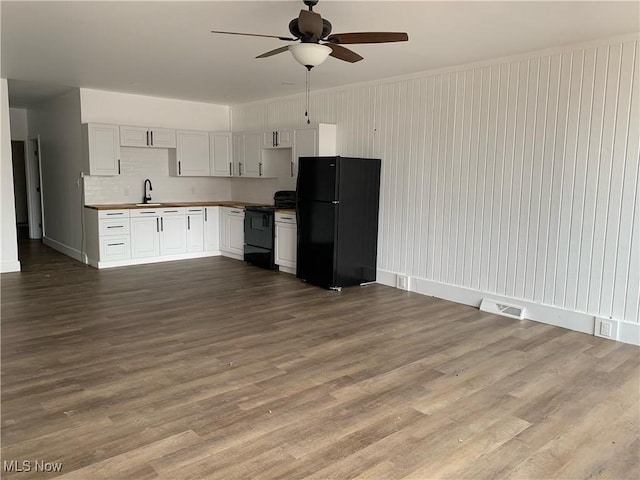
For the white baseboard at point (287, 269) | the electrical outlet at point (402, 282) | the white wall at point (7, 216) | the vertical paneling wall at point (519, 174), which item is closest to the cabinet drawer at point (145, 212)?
the white wall at point (7, 216)

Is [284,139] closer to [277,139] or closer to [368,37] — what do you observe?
[277,139]

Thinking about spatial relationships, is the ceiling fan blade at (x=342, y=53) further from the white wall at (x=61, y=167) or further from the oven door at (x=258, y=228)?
the white wall at (x=61, y=167)

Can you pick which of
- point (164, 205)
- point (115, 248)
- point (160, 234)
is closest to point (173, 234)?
point (160, 234)

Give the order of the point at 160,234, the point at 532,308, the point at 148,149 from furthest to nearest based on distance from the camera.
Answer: the point at 148,149
the point at 160,234
the point at 532,308

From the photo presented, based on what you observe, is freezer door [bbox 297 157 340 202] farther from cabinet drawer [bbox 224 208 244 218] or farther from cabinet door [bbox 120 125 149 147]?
cabinet door [bbox 120 125 149 147]

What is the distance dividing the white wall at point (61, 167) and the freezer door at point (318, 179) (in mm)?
3524

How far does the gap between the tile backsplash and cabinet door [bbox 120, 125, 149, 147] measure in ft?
Result: 1.06

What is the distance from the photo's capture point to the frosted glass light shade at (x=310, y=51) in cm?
337

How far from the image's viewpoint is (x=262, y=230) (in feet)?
23.8

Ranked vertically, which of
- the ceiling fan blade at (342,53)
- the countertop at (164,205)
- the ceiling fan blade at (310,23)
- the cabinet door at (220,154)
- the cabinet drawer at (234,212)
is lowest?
the cabinet drawer at (234,212)

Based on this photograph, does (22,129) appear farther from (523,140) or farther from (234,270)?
(523,140)

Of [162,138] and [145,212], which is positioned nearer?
[145,212]

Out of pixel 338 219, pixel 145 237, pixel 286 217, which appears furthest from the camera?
pixel 145 237

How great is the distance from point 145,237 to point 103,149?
140cm
